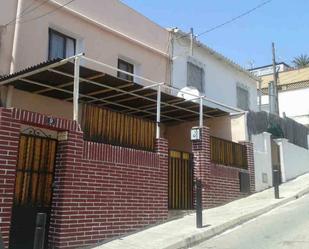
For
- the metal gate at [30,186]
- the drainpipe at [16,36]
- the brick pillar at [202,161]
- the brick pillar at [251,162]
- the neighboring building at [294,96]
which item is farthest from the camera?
the neighboring building at [294,96]

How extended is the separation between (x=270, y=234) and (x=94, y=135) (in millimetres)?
4450

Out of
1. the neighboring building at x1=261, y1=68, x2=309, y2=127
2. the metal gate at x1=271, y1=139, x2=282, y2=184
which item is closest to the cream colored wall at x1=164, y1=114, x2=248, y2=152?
the metal gate at x1=271, y1=139, x2=282, y2=184

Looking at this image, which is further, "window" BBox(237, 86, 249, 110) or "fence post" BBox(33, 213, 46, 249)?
"window" BBox(237, 86, 249, 110)

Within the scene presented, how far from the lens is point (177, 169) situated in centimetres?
1258

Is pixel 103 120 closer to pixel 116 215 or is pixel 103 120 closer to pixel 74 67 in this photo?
pixel 74 67

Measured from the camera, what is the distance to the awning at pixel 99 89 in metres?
10.3

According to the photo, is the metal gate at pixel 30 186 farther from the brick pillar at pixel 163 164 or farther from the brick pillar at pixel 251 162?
the brick pillar at pixel 251 162

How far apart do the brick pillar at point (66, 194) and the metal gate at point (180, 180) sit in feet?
12.1

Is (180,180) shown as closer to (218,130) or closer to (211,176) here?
(211,176)

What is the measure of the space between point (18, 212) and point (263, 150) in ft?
38.5

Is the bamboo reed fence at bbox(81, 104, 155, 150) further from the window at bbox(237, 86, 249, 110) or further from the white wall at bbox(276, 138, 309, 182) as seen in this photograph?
the window at bbox(237, 86, 249, 110)

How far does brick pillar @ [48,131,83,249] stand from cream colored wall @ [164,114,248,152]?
7.45 m

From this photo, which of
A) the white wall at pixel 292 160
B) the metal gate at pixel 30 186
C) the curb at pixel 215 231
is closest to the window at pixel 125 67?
the curb at pixel 215 231

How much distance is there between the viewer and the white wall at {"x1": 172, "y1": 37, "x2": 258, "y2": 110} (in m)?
17.8
